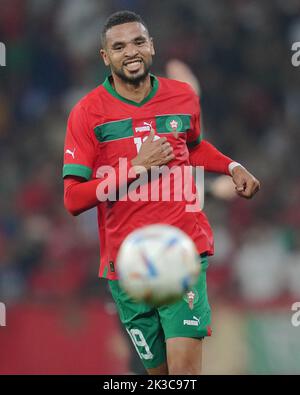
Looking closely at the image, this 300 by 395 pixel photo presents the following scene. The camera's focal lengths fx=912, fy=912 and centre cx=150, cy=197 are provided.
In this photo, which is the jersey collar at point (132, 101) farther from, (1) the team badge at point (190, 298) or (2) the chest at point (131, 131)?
(1) the team badge at point (190, 298)

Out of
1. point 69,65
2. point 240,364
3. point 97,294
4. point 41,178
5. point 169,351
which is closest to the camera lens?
point 169,351

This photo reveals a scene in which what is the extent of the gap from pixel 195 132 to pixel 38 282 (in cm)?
360

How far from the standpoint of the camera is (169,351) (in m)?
4.99

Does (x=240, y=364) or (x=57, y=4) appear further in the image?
(x=57, y=4)

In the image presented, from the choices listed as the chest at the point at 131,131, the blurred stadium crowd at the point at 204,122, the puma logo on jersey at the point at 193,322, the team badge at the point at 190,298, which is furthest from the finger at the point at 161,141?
the blurred stadium crowd at the point at 204,122

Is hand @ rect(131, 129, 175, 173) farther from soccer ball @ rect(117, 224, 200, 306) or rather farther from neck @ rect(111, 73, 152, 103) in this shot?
soccer ball @ rect(117, 224, 200, 306)

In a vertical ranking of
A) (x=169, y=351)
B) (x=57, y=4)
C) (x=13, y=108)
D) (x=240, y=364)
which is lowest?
(x=240, y=364)

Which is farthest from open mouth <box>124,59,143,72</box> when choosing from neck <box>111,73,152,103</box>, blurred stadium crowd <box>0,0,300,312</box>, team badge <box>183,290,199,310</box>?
blurred stadium crowd <box>0,0,300,312</box>

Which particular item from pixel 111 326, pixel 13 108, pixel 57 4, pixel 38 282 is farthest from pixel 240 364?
pixel 57 4

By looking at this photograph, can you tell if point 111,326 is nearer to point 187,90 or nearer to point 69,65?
point 187,90

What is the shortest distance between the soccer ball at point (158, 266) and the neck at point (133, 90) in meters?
1.08

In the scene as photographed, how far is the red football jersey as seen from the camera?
5.11 m

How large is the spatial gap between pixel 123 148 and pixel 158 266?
1.00m

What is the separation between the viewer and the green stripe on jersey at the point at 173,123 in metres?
5.21
